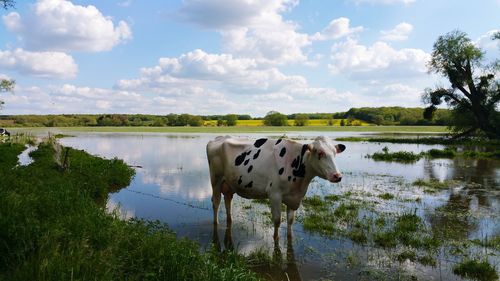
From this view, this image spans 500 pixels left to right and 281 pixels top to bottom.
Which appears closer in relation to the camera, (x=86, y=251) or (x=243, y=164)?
(x=86, y=251)

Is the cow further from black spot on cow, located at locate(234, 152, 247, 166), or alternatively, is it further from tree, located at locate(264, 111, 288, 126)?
tree, located at locate(264, 111, 288, 126)

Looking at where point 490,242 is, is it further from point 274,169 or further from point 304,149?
point 274,169

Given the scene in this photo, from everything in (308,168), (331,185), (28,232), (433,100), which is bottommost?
(331,185)

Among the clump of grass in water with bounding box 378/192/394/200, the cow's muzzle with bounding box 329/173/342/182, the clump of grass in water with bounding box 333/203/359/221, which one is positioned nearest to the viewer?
the cow's muzzle with bounding box 329/173/342/182

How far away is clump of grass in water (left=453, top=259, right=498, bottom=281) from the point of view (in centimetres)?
583

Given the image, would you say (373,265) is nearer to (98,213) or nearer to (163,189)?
(98,213)

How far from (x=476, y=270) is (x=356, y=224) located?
291 centimetres

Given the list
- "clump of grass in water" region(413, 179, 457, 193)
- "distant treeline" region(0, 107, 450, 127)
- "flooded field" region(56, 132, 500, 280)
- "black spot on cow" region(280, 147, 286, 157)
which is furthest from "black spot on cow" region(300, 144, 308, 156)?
"distant treeline" region(0, 107, 450, 127)

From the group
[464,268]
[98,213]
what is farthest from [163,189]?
[464,268]

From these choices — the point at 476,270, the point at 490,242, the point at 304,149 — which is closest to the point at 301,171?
the point at 304,149

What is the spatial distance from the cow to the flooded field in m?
0.77

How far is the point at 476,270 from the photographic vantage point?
5.95m

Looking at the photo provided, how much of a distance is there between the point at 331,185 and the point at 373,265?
8.85m

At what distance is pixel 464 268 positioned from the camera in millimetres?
6043
